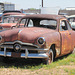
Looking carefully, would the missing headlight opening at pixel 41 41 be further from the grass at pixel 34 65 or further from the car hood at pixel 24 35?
the grass at pixel 34 65

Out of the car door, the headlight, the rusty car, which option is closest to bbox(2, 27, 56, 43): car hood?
the rusty car

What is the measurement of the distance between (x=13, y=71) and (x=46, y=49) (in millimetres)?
1054

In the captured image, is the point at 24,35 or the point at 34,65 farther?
the point at 34,65

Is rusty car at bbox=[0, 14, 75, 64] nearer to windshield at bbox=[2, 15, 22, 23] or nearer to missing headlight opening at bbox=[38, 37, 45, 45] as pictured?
missing headlight opening at bbox=[38, 37, 45, 45]

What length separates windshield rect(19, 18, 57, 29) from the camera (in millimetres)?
7627

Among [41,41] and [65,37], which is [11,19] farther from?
[41,41]

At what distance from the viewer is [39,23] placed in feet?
25.9

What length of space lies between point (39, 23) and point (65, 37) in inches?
43.9

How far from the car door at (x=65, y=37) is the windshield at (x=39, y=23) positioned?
1.09 ft

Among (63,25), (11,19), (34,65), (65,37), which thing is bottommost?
(34,65)

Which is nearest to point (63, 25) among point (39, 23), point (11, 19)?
point (39, 23)

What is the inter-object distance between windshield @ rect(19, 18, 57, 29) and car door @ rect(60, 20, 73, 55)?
0.33 metres

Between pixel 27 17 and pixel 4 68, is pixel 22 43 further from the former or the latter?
pixel 27 17

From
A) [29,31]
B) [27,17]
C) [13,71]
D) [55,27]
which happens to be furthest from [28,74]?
[27,17]
